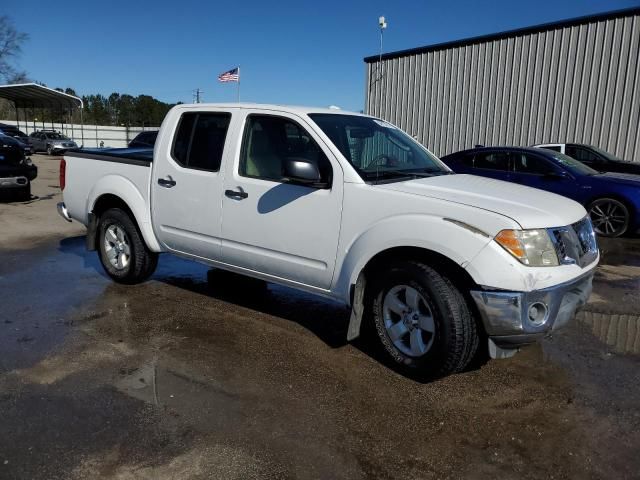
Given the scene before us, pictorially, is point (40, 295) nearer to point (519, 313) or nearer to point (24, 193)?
point (519, 313)

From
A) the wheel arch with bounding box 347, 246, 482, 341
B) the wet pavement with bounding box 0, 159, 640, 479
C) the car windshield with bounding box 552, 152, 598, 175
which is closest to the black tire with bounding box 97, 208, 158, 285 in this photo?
the wet pavement with bounding box 0, 159, 640, 479

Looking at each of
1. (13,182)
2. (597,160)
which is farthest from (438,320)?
(597,160)

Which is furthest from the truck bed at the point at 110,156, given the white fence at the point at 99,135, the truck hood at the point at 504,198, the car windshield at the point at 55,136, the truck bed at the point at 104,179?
the white fence at the point at 99,135

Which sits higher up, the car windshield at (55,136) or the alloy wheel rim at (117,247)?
the car windshield at (55,136)

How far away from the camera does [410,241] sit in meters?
3.45

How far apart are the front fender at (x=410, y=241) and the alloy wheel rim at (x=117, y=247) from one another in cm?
269

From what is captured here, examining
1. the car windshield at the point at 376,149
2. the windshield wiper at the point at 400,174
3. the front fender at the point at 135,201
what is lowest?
the front fender at the point at 135,201

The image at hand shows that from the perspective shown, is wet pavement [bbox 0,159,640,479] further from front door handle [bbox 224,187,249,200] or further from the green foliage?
the green foliage

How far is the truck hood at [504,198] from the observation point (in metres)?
3.29

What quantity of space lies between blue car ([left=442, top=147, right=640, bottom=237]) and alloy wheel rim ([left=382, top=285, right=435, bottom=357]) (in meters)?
6.73

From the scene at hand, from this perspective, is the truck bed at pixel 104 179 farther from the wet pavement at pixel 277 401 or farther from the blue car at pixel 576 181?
the blue car at pixel 576 181

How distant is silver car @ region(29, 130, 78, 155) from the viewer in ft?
105

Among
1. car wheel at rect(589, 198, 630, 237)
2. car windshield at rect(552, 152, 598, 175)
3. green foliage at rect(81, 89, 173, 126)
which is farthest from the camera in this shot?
green foliage at rect(81, 89, 173, 126)

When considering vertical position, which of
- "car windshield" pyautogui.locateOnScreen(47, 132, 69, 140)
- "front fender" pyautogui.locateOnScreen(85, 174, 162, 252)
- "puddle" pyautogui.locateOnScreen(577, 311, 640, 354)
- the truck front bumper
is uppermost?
"car windshield" pyautogui.locateOnScreen(47, 132, 69, 140)
